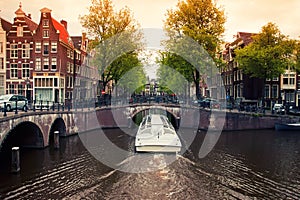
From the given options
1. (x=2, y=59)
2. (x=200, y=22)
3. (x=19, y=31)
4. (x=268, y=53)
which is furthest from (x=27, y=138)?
(x=19, y=31)

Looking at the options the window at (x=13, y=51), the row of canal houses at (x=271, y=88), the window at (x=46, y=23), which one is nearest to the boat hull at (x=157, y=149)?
the row of canal houses at (x=271, y=88)

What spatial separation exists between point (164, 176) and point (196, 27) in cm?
2635

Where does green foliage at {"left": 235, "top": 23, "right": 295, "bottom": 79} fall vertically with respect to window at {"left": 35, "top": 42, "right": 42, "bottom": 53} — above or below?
below

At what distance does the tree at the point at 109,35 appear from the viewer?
41.8 m

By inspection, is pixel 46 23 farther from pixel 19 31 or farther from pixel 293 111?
pixel 293 111

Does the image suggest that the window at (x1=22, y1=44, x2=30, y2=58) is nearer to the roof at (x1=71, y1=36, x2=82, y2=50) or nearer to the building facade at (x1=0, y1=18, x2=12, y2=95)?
the building facade at (x1=0, y1=18, x2=12, y2=95)

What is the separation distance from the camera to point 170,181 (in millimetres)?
16672

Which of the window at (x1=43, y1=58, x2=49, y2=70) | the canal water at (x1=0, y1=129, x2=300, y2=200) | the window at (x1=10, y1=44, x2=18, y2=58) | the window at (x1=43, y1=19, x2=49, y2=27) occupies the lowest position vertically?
the canal water at (x1=0, y1=129, x2=300, y2=200)

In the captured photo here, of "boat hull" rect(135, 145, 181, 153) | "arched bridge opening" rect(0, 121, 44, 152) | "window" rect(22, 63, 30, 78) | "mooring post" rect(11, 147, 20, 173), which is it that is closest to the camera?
"mooring post" rect(11, 147, 20, 173)

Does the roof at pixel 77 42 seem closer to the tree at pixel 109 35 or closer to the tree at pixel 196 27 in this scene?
the tree at pixel 109 35

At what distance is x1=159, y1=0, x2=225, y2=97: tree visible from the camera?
39844 mm

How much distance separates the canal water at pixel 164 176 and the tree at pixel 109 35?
1812cm

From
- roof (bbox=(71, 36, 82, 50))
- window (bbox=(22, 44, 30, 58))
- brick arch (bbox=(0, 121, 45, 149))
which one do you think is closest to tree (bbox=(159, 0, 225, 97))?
brick arch (bbox=(0, 121, 45, 149))

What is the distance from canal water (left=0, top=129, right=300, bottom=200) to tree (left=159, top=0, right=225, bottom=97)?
56.2ft
